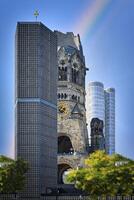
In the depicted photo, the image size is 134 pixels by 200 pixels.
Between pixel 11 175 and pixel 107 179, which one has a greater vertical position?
pixel 11 175

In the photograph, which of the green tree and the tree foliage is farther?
the tree foliage

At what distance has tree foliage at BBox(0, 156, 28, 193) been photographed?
131 m

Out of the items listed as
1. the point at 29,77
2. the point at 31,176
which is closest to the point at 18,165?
the point at 31,176

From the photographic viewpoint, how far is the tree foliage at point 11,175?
131 meters

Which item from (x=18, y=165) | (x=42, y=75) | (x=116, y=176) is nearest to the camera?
(x=116, y=176)

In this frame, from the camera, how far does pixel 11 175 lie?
133m

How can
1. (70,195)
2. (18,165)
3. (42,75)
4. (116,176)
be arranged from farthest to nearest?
(42,75) < (70,195) < (18,165) < (116,176)

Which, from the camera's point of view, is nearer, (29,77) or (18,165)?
(18,165)

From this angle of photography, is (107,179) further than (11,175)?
No

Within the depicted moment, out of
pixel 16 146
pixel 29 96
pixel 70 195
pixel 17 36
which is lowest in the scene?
pixel 70 195

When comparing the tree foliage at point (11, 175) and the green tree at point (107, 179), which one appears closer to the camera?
the green tree at point (107, 179)

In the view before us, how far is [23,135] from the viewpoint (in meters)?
156

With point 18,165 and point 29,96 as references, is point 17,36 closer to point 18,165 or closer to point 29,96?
point 29,96

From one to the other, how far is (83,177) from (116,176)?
21.3ft
